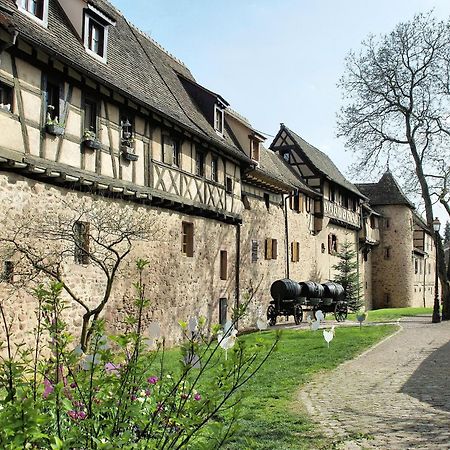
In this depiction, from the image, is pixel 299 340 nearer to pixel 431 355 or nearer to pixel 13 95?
pixel 431 355

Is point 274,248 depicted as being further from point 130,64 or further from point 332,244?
point 130,64

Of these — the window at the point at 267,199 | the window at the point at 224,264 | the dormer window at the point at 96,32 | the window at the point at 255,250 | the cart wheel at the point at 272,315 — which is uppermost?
the dormer window at the point at 96,32

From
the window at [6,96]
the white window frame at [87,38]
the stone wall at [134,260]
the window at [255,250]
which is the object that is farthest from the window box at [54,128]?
the window at [255,250]

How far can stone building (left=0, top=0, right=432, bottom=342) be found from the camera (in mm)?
11320

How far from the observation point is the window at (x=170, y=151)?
16.4 m

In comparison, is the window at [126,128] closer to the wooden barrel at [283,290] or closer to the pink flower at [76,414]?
the pink flower at [76,414]

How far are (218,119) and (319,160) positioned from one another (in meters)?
16.3

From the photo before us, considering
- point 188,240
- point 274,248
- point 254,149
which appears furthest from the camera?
point 274,248

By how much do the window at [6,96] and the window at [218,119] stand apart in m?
10.4

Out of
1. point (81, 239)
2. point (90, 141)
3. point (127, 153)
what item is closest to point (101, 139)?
point (90, 141)

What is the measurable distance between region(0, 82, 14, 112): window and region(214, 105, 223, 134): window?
34.0 feet

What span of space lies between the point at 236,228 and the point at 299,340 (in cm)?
579

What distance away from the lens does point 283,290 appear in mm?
24578

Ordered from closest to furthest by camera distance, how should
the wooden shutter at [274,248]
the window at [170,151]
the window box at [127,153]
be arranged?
1. the window box at [127,153]
2. the window at [170,151]
3. the wooden shutter at [274,248]
